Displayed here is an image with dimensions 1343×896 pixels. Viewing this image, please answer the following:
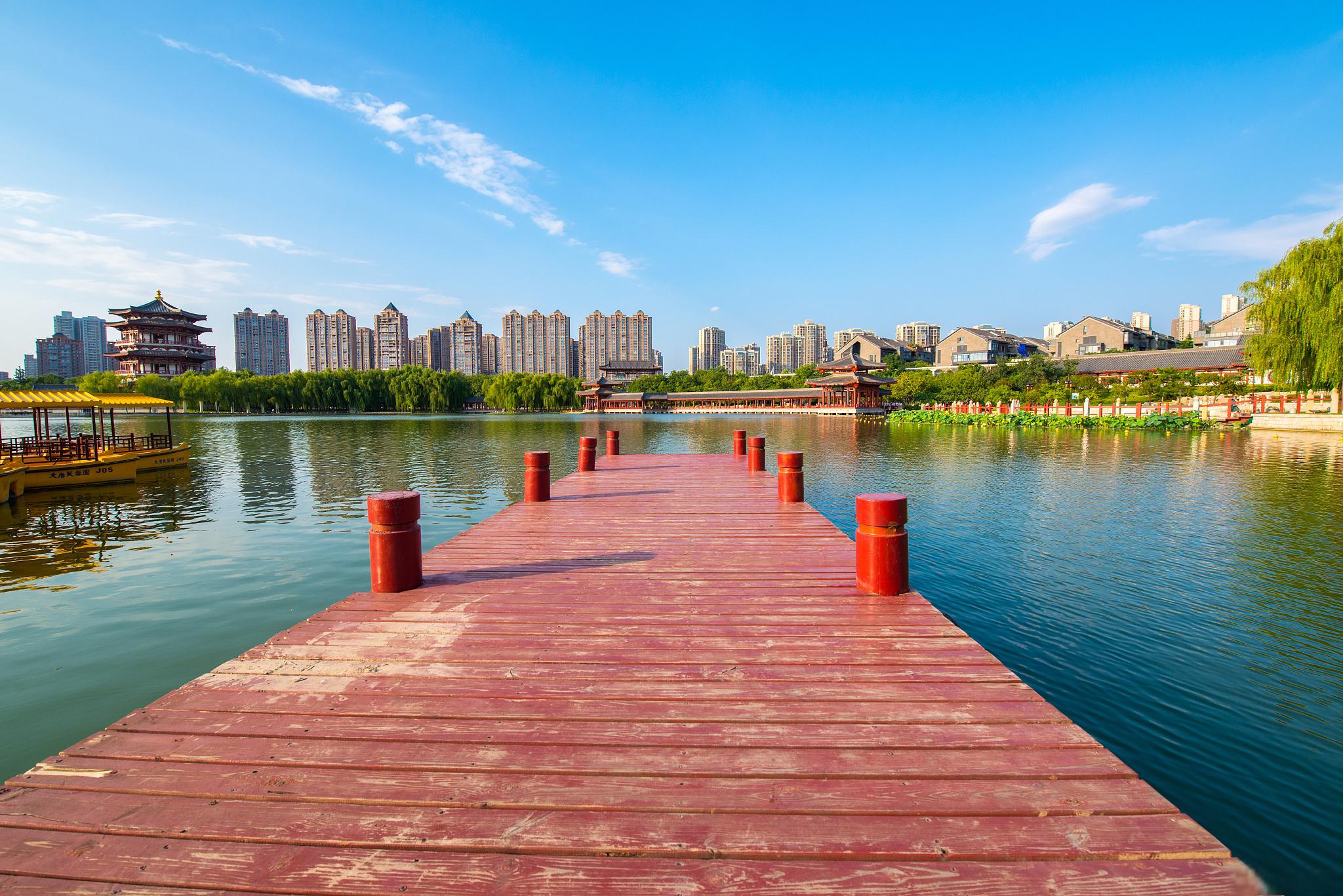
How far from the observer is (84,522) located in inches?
461

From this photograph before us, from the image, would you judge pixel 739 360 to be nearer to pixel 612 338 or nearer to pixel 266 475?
pixel 612 338

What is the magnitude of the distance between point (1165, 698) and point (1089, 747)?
2.96 metres

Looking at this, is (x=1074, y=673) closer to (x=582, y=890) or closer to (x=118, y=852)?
(x=582, y=890)

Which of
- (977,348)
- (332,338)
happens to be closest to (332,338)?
(332,338)

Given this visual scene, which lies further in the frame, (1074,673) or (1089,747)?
(1074,673)

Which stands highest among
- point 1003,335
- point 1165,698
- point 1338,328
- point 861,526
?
point 1003,335

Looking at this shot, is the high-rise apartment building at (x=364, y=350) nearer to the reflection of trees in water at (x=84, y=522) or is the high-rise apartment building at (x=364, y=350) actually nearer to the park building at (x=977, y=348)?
the park building at (x=977, y=348)

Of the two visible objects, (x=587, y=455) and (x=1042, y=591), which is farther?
(x=587, y=455)

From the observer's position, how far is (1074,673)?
4902mm

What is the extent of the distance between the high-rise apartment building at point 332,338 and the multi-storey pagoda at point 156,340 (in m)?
61.6

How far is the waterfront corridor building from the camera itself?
13150 centimetres

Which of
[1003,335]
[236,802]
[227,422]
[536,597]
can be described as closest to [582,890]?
[236,802]

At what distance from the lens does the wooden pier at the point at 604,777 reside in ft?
5.80

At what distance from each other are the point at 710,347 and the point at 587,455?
526ft
